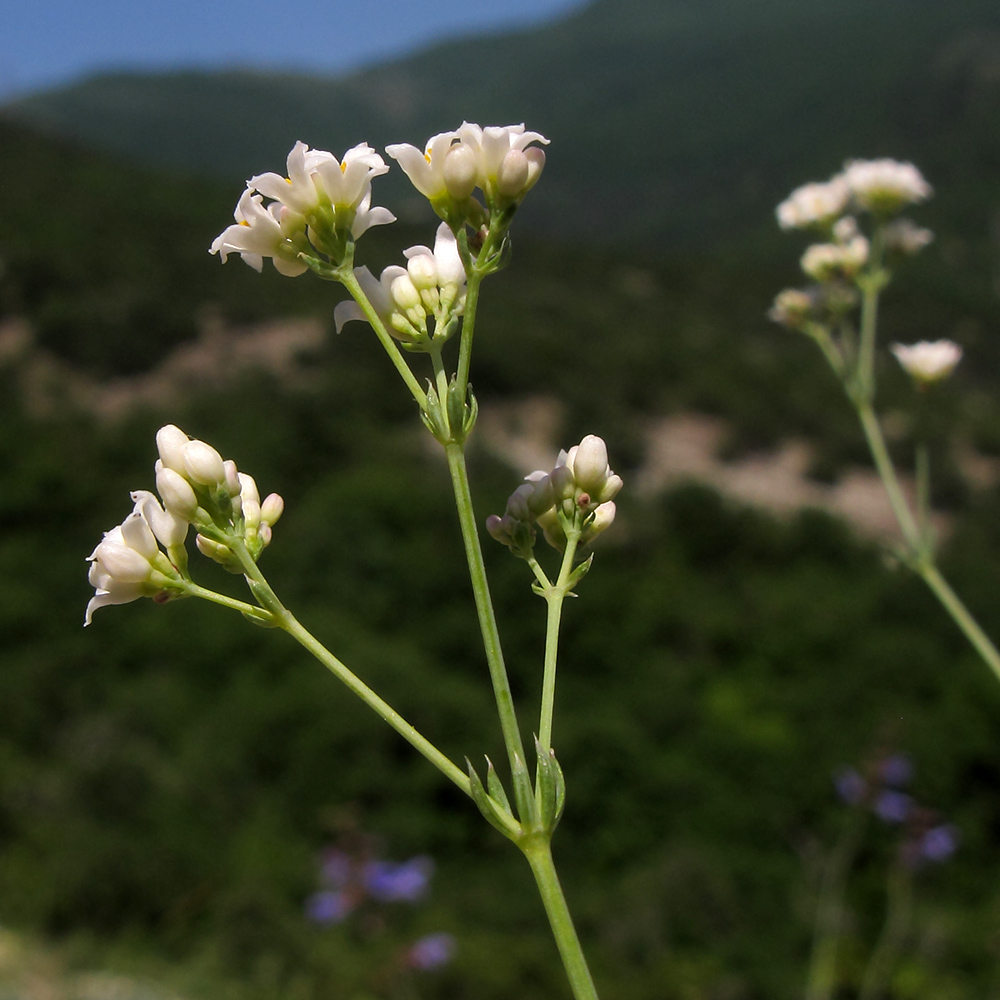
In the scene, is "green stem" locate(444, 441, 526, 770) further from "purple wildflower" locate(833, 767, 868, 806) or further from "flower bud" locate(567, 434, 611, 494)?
"purple wildflower" locate(833, 767, 868, 806)

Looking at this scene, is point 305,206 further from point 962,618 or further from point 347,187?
point 962,618

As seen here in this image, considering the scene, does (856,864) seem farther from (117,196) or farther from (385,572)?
(117,196)

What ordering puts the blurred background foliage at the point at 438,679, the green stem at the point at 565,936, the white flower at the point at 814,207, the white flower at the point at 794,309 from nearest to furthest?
the green stem at the point at 565,936 → the white flower at the point at 794,309 → the white flower at the point at 814,207 → the blurred background foliage at the point at 438,679

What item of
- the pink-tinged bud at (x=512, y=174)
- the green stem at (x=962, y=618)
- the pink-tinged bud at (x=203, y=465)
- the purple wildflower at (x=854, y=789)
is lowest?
the purple wildflower at (x=854, y=789)

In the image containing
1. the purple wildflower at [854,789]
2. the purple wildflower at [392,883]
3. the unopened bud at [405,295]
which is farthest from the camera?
the purple wildflower at [392,883]

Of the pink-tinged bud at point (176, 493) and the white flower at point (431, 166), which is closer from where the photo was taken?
the pink-tinged bud at point (176, 493)

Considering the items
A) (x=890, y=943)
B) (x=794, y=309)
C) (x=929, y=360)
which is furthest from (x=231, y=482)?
(x=890, y=943)

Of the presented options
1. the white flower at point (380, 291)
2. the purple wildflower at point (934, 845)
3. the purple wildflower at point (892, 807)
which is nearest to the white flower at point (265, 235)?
the white flower at point (380, 291)

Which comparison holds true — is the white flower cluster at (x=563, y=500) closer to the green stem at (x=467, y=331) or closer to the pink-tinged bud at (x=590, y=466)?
the pink-tinged bud at (x=590, y=466)
